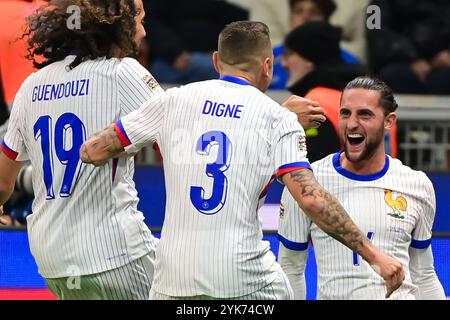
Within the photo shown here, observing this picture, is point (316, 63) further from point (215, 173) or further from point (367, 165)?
point (215, 173)

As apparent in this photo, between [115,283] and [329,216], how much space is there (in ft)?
3.46

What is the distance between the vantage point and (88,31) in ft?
17.7

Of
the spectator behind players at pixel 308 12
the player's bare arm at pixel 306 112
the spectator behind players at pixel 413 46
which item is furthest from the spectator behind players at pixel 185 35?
the player's bare arm at pixel 306 112

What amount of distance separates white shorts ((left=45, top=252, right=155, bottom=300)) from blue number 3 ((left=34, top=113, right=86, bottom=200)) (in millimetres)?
371

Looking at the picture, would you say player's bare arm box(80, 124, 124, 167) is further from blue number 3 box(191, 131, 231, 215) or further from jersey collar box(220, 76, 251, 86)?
jersey collar box(220, 76, 251, 86)

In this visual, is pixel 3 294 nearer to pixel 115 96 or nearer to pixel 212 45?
pixel 115 96

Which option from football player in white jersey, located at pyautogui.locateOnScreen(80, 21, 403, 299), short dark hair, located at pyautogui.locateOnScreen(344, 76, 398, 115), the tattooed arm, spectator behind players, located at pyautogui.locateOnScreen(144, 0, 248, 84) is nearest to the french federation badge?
football player in white jersey, located at pyautogui.locateOnScreen(80, 21, 403, 299)

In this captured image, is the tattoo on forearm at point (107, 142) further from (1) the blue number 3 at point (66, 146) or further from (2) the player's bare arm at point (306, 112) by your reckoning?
(2) the player's bare arm at point (306, 112)

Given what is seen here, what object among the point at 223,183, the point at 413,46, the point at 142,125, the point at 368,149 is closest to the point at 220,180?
the point at 223,183

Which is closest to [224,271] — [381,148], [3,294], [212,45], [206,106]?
[206,106]

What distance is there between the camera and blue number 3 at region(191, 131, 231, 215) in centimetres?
486

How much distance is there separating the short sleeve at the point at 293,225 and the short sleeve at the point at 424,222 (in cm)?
Answer: 47

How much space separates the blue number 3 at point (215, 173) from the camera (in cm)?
486
